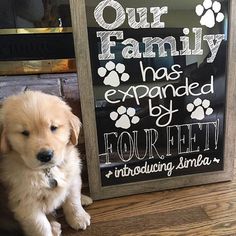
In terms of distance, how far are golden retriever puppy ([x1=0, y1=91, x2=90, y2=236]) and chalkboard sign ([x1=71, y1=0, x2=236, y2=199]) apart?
14cm

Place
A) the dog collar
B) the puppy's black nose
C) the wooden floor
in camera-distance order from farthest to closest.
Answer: the wooden floor → the dog collar → the puppy's black nose

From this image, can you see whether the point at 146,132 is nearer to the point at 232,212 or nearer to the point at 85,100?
the point at 85,100

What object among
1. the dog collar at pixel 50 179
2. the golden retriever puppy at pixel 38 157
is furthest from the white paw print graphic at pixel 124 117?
the dog collar at pixel 50 179

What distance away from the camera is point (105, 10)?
99 centimetres

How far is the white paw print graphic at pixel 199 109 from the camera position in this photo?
3.79 ft

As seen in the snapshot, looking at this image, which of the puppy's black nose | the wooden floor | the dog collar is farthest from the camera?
the wooden floor

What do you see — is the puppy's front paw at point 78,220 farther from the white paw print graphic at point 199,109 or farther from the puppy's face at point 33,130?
the white paw print graphic at point 199,109

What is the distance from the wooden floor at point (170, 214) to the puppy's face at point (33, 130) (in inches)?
14.2

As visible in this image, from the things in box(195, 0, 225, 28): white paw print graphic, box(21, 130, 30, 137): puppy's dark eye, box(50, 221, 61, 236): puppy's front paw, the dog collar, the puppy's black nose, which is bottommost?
box(50, 221, 61, 236): puppy's front paw

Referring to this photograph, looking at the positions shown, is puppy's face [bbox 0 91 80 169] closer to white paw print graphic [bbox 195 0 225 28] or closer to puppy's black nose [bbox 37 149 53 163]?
puppy's black nose [bbox 37 149 53 163]

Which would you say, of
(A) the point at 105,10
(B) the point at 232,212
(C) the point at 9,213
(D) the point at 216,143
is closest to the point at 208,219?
Answer: (B) the point at 232,212

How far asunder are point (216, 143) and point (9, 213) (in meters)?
0.80

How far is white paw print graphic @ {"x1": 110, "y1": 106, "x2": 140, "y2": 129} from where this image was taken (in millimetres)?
1114

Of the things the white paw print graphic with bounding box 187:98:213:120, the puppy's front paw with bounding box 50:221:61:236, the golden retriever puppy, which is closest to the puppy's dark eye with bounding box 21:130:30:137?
the golden retriever puppy
